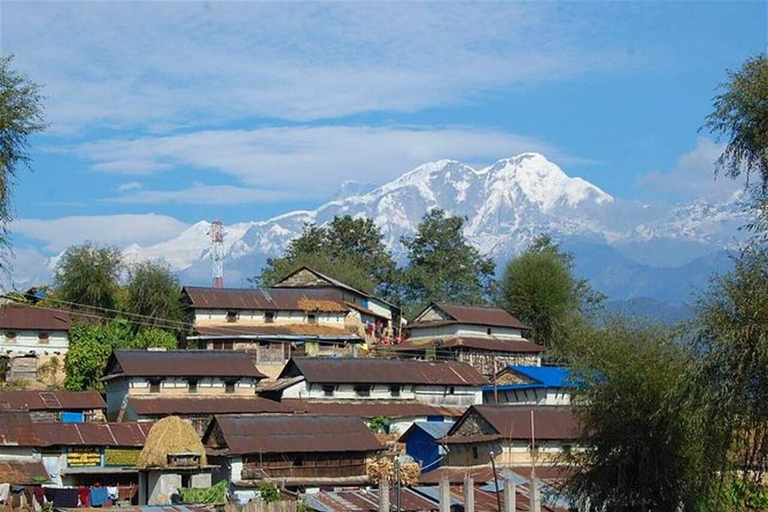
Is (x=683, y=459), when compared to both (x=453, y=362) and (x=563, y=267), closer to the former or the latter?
(x=453, y=362)

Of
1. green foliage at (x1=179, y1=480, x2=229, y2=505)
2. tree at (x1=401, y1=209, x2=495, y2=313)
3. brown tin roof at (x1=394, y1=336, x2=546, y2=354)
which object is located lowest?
green foliage at (x1=179, y1=480, x2=229, y2=505)

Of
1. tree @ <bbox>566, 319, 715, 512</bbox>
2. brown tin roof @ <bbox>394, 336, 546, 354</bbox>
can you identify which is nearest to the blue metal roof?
brown tin roof @ <bbox>394, 336, 546, 354</bbox>

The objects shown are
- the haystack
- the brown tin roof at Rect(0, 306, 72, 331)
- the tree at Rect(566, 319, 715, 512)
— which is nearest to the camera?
the tree at Rect(566, 319, 715, 512)

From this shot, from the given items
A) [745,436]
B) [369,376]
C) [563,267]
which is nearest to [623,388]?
[745,436]

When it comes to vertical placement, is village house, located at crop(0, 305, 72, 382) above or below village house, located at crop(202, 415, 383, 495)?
above

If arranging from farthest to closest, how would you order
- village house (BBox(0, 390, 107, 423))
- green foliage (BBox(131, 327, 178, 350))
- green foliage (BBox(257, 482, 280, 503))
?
green foliage (BBox(131, 327, 178, 350)) < village house (BBox(0, 390, 107, 423)) < green foliage (BBox(257, 482, 280, 503))

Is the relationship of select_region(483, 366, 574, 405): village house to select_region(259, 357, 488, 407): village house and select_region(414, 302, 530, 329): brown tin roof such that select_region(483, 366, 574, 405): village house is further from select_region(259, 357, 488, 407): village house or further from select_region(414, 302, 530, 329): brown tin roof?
select_region(414, 302, 530, 329): brown tin roof

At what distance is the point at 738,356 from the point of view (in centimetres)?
2830

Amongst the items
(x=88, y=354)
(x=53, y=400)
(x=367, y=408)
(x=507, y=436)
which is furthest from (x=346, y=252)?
(x=507, y=436)

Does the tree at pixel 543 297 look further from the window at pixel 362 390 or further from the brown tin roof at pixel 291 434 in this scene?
the brown tin roof at pixel 291 434

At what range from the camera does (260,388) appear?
5891 cm

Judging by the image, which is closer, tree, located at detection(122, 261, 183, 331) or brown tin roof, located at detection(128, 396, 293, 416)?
brown tin roof, located at detection(128, 396, 293, 416)

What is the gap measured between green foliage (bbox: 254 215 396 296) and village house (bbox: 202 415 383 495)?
4458cm

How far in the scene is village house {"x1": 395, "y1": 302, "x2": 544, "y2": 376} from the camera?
70625mm
